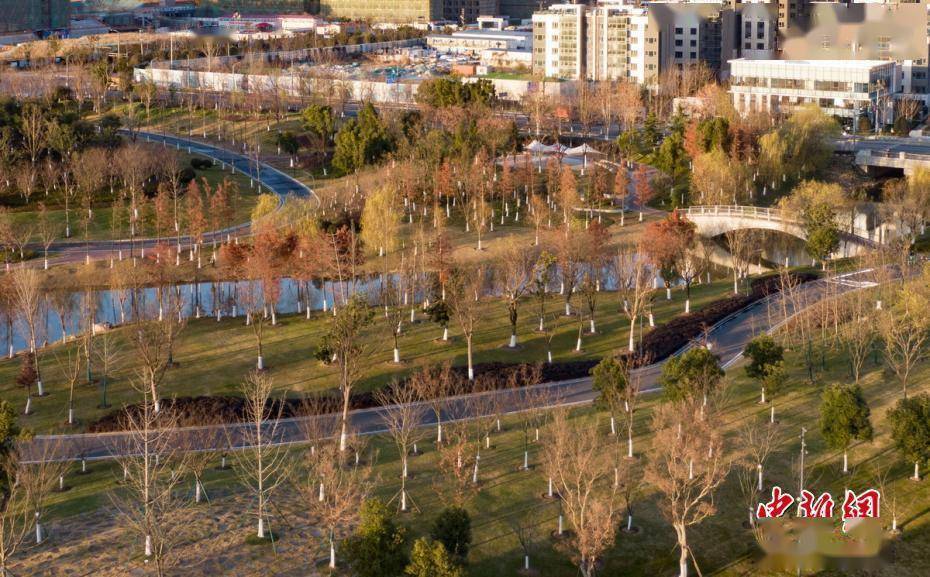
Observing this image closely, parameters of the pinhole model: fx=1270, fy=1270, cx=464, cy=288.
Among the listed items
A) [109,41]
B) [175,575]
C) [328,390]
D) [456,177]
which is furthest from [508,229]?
[109,41]

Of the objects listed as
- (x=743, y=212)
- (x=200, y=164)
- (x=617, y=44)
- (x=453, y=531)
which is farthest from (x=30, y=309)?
(x=617, y=44)

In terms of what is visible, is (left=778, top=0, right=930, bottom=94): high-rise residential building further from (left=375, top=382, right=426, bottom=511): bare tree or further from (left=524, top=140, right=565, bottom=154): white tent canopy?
(left=375, top=382, right=426, bottom=511): bare tree

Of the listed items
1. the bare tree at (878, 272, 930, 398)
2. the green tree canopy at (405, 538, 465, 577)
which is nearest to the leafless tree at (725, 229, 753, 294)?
the bare tree at (878, 272, 930, 398)

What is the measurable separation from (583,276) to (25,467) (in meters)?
27.0

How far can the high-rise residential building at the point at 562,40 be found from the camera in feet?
391

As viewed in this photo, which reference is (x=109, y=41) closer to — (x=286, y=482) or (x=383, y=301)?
(x=383, y=301)

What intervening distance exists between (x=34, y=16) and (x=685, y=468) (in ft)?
481

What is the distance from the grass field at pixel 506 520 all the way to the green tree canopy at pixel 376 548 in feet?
7.42

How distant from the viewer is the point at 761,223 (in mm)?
63469

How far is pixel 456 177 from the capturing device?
72.5 m

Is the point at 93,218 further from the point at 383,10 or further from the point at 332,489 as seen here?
the point at 383,10

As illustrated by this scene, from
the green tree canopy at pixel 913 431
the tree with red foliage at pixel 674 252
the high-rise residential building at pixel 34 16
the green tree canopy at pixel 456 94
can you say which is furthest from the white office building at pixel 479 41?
the green tree canopy at pixel 913 431

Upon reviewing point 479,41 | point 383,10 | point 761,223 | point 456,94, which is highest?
point 383,10

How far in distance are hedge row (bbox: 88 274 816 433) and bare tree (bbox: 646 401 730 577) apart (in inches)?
306
